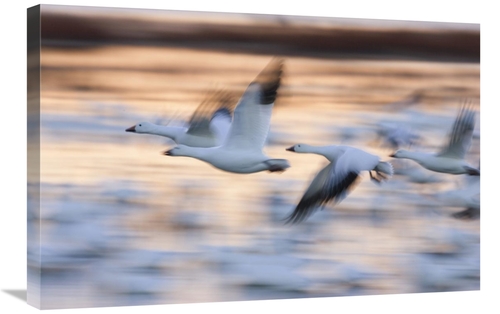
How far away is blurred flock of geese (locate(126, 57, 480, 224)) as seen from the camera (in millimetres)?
8266

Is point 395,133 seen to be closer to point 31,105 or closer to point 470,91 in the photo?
point 470,91

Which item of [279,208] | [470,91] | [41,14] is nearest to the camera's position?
[41,14]

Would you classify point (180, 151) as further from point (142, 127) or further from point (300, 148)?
point (300, 148)

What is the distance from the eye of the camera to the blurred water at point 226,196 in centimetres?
796

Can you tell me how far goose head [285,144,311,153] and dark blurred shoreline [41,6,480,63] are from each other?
2.04 ft

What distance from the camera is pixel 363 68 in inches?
340

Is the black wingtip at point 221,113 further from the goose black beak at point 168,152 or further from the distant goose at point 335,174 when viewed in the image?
the distant goose at point 335,174

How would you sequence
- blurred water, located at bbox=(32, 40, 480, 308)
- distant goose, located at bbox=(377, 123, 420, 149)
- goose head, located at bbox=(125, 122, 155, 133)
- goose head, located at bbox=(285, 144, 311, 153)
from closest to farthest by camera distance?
blurred water, located at bbox=(32, 40, 480, 308)
goose head, located at bbox=(125, 122, 155, 133)
goose head, located at bbox=(285, 144, 311, 153)
distant goose, located at bbox=(377, 123, 420, 149)

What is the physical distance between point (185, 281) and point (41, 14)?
1955 mm

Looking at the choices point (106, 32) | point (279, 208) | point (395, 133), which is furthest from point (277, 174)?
point (106, 32)

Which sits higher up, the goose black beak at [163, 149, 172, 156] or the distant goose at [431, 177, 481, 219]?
the goose black beak at [163, 149, 172, 156]

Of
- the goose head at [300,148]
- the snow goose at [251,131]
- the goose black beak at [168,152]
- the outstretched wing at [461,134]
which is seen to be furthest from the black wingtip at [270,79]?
the outstretched wing at [461,134]

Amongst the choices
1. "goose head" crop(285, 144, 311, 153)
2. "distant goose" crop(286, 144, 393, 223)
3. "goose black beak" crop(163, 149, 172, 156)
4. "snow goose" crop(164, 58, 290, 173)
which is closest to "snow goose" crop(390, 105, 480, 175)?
"distant goose" crop(286, 144, 393, 223)

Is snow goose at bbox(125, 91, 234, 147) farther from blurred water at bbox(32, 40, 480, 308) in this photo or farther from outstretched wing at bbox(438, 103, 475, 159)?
outstretched wing at bbox(438, 103, 475, 159)
